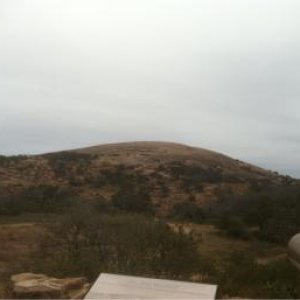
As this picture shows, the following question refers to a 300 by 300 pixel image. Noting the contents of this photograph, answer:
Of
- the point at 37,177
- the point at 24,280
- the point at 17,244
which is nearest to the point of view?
the point at 24,280

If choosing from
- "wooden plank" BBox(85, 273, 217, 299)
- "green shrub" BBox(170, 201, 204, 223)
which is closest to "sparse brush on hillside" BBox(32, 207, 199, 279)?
"wooden plank" BBox(85, 273, 217, 299)

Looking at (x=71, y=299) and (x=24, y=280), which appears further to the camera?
(x=24, y=280)

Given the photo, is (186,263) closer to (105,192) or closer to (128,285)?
(128,285)

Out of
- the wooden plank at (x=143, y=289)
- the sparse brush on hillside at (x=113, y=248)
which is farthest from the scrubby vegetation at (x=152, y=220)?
the wooden plank at (x=143, y=289)

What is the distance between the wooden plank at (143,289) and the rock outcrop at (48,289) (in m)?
2.28

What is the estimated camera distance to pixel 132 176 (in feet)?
171

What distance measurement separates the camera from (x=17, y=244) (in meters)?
25.6

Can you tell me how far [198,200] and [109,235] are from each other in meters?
28.6

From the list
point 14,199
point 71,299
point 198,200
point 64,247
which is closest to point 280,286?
point 71,299

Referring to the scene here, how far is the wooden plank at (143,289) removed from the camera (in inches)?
318

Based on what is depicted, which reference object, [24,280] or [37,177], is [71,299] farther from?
[37,177]

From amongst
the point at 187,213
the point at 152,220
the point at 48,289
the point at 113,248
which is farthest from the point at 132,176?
the point at 48,289

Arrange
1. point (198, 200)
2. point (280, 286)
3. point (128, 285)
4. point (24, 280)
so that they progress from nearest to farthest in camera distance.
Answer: point (128, 285) → point (24, 280) → point (280, 286) → point (198, 200)

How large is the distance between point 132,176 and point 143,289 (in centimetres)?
4380
